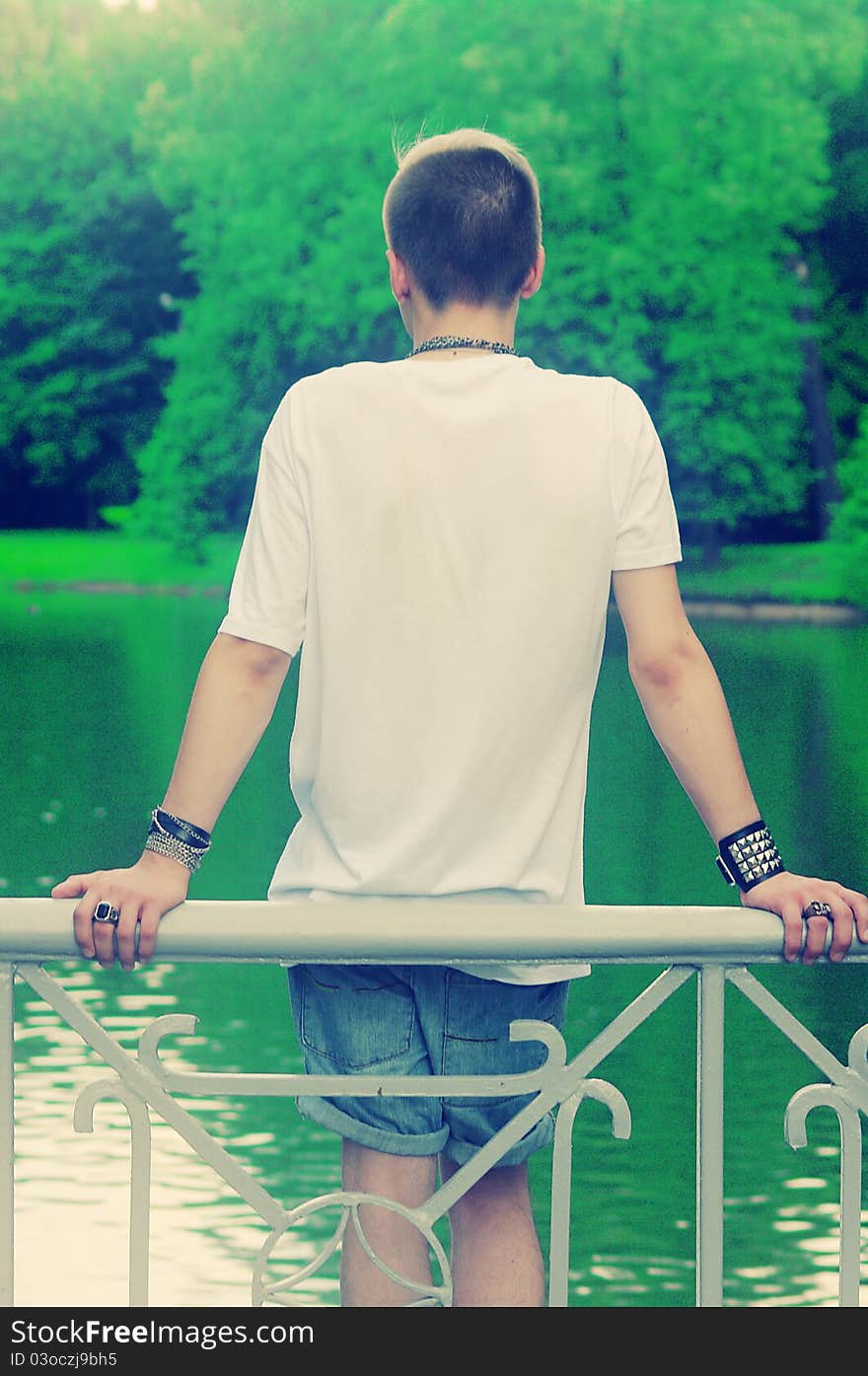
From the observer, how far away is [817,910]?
7.38 feet

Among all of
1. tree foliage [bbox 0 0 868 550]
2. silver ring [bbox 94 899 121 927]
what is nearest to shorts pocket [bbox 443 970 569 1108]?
silver ring [bbox 94 899 121 927]

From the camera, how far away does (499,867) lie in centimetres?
230

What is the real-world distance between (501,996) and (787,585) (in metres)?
32.8

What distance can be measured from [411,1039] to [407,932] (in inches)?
9.2

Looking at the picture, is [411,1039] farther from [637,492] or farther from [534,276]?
[534,276]

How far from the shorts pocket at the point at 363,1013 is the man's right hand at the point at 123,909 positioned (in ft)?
0.67

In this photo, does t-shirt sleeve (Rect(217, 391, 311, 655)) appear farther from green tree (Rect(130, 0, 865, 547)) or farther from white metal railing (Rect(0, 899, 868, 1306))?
green tree (Rect(130, 0, 865, 547))

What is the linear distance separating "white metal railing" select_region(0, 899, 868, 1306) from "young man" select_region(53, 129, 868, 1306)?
87 millimetres

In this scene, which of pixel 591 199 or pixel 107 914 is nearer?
pixel 107 914

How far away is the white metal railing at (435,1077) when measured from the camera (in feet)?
→ 6.98

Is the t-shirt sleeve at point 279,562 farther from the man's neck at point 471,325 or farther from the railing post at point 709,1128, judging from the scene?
the railing post at point 709,1128

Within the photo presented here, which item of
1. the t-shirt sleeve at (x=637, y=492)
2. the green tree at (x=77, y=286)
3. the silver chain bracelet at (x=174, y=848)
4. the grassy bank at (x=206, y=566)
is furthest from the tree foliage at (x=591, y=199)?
the silver chain bracelet at (x=174, y=848)

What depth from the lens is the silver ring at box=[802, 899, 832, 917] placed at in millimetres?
2244

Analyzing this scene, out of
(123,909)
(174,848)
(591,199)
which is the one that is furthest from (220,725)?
(591,199)
